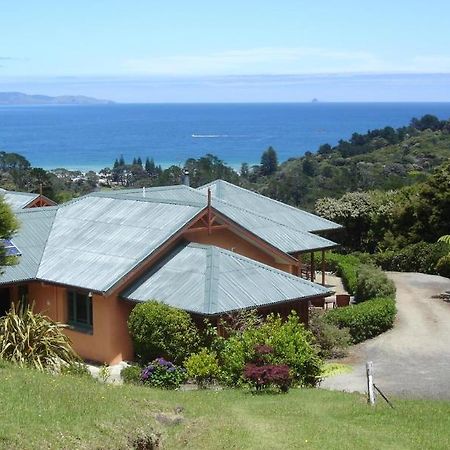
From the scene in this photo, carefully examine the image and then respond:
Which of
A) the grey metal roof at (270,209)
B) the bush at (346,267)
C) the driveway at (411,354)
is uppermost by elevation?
the grey metal roof at (270,209)

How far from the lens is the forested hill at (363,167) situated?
3041 inches

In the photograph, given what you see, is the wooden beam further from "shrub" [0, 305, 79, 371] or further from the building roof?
"shrub" [0, 305, 79, 371]

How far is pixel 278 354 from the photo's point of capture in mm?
18906

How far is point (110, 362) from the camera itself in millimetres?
24000

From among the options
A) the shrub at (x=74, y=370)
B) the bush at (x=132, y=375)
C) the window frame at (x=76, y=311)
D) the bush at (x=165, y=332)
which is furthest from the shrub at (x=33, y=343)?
the window frame at (x=76, y=311)

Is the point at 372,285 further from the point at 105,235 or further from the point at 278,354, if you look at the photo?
the point at 278,354

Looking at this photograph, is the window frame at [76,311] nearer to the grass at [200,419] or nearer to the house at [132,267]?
the house at [132,267]

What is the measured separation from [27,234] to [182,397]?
510 inches

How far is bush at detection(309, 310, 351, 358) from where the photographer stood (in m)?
25.1

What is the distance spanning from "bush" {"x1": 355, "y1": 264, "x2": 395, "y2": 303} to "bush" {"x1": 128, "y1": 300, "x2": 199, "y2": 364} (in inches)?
434

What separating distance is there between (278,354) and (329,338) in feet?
21.6

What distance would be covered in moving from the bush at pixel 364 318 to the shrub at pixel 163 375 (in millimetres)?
7900

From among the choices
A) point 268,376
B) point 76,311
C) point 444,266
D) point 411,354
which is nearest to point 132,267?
point 76,311

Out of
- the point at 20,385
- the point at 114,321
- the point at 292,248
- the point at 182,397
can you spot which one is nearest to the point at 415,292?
the point at 292,248
